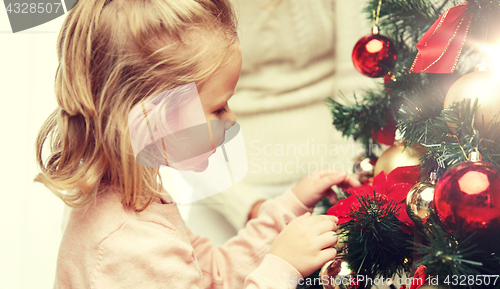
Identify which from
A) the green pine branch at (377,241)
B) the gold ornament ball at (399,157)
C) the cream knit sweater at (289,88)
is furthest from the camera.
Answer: the cream knit sweater at (289,88)

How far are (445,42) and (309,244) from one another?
0.32 metres

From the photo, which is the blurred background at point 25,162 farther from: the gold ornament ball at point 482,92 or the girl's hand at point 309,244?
the gold ornament ball at point 482,92

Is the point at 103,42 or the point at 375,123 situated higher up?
the point at 103,42

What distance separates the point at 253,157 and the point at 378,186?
534mm

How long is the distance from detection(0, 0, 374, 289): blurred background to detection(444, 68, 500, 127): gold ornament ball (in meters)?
0.55

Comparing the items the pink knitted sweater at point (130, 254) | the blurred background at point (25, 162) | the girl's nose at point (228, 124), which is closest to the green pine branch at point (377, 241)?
the pink knitted sweater at point (130, 254)

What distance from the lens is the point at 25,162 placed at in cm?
71

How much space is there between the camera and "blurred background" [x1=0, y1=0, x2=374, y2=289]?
686 mm

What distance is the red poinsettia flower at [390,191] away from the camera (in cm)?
46

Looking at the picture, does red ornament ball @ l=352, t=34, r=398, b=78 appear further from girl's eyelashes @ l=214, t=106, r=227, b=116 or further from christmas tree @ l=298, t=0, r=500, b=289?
girl's eyelashes @ l=214, t=106, r=227, b=116

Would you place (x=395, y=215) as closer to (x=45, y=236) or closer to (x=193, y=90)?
(x=193, y=90)

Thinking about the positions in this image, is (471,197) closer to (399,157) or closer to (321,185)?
(399,157)

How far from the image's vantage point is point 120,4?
0.49 meters

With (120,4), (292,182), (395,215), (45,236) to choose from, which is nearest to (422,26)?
(395,215)
